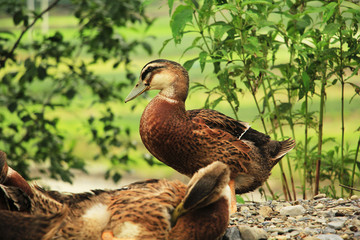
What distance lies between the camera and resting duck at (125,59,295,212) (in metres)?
3.53

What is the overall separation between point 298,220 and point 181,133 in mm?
944

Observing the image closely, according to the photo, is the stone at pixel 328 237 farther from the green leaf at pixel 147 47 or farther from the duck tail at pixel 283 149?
the green leaf at pixel 147 47

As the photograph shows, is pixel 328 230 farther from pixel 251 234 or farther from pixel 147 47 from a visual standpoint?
pixel 147 47

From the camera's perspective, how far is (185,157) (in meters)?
3.57

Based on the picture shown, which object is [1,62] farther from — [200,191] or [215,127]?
[200,191]

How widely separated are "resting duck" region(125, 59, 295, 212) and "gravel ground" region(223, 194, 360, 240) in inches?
8.7

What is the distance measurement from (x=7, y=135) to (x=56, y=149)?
2.00 feet

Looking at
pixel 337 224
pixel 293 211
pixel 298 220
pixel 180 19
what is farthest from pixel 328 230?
pixel 180 19

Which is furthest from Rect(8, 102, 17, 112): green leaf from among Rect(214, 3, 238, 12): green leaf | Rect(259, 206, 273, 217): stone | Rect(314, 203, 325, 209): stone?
Rect(314, 203, 325, 209): stone

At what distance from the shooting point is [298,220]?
3.48 meters

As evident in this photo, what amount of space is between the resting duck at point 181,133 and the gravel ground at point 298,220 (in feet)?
0.73

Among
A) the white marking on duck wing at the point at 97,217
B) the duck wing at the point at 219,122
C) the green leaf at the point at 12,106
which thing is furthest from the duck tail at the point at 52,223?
the green leaf at the point at 12,106

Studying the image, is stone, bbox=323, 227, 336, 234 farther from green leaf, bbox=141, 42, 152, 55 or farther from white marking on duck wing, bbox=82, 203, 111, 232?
green leaf, bbox=141, 42, 152, 55

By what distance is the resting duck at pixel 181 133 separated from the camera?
3533 millimetres
